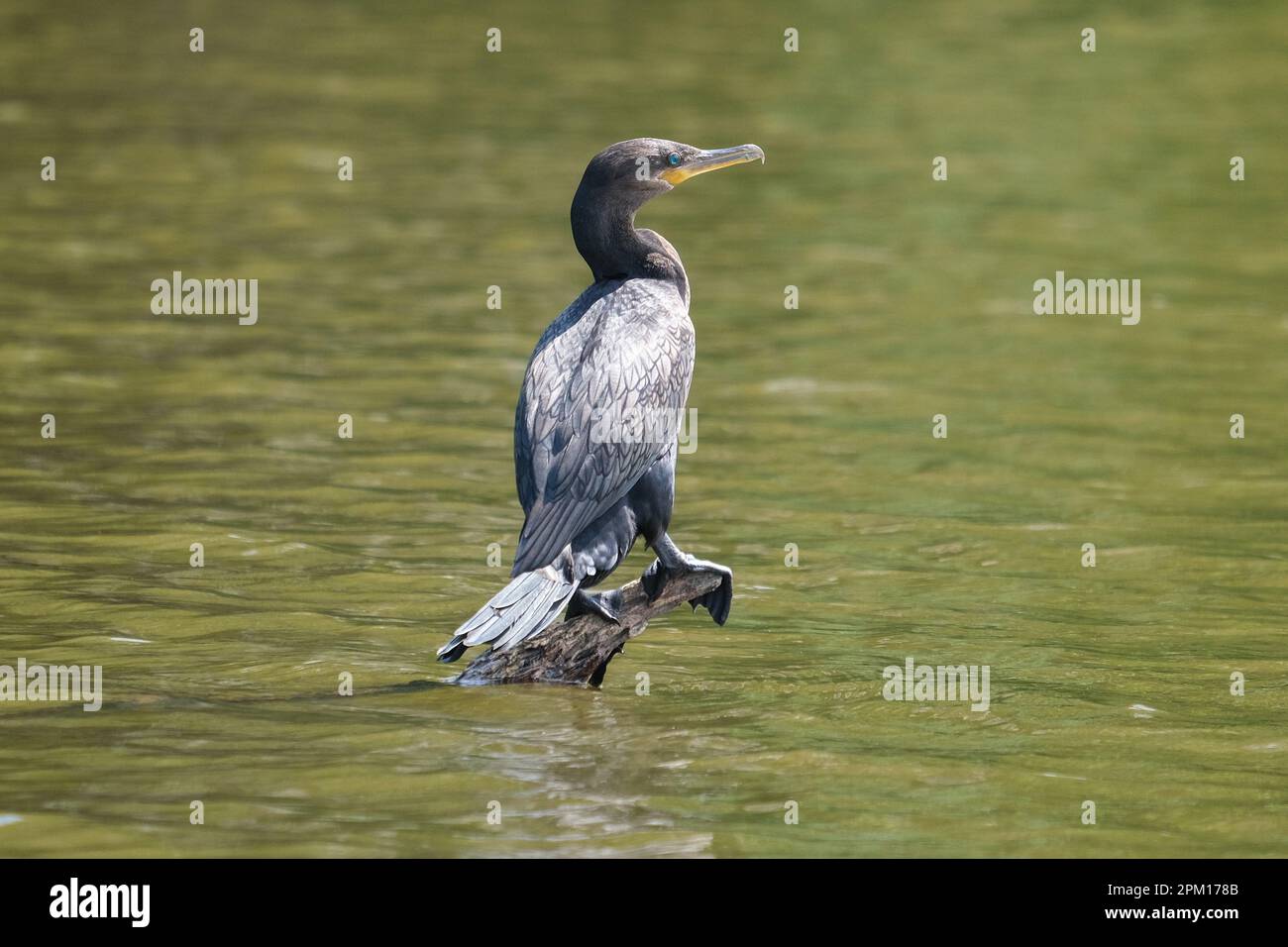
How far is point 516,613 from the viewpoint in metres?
7.13

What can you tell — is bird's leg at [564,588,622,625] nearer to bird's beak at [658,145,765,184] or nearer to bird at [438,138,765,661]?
bird at [438,138,765,661]

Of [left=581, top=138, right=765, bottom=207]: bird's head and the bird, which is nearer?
the bird

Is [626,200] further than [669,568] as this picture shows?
Yes

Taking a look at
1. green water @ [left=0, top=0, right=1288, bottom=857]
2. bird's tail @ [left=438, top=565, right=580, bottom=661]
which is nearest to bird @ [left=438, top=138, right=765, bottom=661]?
bird's tail @ [left=438, top=565, right=580, bottom=661]

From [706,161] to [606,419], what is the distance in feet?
3.99

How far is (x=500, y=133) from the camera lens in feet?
63.9

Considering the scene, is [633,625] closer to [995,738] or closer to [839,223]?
[995,738]

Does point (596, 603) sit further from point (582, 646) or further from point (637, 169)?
point (637, 169)

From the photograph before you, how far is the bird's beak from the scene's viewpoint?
7887 mm

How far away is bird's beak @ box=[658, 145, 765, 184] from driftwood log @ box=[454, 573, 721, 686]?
1550 millimetres

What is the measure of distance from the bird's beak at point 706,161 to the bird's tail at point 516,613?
167 centimetres

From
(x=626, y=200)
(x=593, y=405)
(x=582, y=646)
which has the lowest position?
(x=582, y=646)

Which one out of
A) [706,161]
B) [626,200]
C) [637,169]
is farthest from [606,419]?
[706,161]
